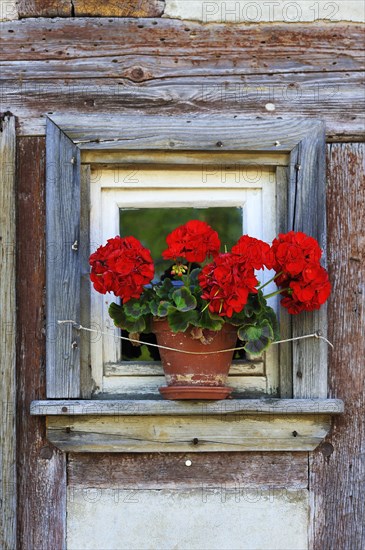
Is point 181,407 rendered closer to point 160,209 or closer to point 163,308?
point 163,308

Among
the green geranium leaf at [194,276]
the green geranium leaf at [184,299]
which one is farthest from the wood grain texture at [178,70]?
the green geranium leaf at [184,299]

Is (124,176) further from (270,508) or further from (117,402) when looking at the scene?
(270,508)

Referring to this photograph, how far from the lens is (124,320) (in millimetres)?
3467

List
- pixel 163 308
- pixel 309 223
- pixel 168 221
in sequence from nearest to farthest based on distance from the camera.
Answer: pixel 163 308
pixel 309 223
pixel 168 221

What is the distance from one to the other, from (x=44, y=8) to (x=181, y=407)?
1.57m

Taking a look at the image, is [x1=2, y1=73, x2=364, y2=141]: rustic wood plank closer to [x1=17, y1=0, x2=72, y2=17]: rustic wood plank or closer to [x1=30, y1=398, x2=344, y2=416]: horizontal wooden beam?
[x1=17, y1=0, x2=72, y2=17]: rustic wood plank

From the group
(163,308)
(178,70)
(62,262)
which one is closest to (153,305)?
(163,308)

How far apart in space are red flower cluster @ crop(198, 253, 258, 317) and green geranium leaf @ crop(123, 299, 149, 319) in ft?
0.74

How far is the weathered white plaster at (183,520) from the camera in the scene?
357 cm

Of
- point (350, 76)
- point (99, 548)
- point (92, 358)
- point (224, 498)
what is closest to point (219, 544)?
point (224, 498)

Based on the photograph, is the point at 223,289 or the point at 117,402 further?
the point at 117,402

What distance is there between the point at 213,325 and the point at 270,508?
73cm

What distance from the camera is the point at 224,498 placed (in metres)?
3.59

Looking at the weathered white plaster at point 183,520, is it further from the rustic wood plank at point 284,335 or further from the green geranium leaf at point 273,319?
the green geranium leaf at point 273,319
